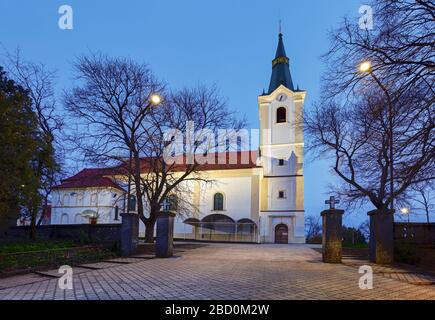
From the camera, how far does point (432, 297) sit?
21.3 ft

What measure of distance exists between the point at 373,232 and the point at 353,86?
285 inches

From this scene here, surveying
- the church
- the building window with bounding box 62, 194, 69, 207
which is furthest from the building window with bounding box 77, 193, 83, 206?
the church

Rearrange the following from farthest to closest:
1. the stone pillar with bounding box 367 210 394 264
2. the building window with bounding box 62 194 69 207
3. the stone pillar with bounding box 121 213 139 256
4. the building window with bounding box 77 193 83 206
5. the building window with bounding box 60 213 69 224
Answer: the building window with bounding box 60 213 69 224
the building window with bounding box 62 194 69 207
the building window with bounding box 77 193 83 206
the stone pillar with bounding box 121 213 139 256
the stone pillar with bounding box 367 210 394 264

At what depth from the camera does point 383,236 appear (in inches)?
484

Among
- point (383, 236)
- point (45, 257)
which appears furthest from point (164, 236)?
point (383, 236)

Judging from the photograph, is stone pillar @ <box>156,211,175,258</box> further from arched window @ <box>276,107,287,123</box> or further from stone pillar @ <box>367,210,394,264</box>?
arched window @ <box>276,107,287,123</box>

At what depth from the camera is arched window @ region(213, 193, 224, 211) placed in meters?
40.3

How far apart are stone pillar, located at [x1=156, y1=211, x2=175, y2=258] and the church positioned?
20755mm

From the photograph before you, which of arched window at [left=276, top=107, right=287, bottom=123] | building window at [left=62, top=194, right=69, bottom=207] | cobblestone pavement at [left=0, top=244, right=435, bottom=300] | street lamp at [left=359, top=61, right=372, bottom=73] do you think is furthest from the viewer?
building window at [left=62, top=194, right=69, bottom=207]

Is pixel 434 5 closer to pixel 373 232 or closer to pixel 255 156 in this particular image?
pixel 373 232

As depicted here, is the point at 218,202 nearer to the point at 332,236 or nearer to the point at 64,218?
the point at 64,218

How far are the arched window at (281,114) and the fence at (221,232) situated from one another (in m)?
13.3

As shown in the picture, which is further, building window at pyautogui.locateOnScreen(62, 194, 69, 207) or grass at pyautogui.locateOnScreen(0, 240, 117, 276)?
building window at pyautogui.locateOnScreen(62, 194, 69, 207)
